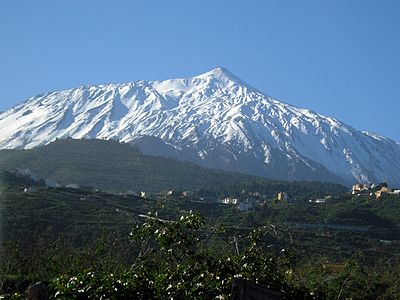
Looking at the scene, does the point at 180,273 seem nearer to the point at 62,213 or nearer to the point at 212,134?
the point at 62,213

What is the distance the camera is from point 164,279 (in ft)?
19.1

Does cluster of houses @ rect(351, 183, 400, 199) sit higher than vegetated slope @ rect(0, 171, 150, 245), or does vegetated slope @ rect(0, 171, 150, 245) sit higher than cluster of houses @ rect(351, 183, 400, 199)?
cluster of houses @ rect(351, 183, 400, 199)

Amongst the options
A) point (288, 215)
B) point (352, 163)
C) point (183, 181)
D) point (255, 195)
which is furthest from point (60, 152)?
point (352, 163)

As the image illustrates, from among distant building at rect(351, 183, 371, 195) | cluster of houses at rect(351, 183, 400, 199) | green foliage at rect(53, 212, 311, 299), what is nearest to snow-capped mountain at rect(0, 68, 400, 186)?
distant building at rect(351, 183, 371, 195)

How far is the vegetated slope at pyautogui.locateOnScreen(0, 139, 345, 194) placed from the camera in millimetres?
81812

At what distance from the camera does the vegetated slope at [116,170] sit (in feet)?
268

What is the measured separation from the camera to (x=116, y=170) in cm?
8894

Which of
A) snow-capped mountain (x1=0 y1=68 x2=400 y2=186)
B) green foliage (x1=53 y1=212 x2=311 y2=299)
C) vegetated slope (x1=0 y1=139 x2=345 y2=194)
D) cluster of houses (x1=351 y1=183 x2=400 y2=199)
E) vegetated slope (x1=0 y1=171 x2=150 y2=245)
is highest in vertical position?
snow-capped mountain (x1=0 y1=68 x2=400 y2=186)

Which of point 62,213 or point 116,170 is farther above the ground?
point 116,170

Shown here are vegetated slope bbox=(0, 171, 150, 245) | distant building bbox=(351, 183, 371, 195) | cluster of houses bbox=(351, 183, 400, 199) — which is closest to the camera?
vegetated slope bbox=(0, 171, 150, 245)

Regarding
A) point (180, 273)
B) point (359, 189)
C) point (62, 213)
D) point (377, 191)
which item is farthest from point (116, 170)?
point (180, 273)

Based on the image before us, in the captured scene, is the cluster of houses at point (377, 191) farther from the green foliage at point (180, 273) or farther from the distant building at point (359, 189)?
the green foliage at point (180, 273)

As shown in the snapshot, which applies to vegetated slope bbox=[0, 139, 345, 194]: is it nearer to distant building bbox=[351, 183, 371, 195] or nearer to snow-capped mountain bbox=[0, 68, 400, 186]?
distant building bbox=[351, 183, 371, 195]

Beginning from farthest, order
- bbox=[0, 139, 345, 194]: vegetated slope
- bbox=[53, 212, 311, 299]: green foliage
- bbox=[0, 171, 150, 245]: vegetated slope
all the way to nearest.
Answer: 1. bbox=[0, 139, 345, 194]: vegetated slope
2. bbox=[0, 171, 150, 245]: vegetated slope
3. bbox=[53, 212, 311, 299]: green foliage
